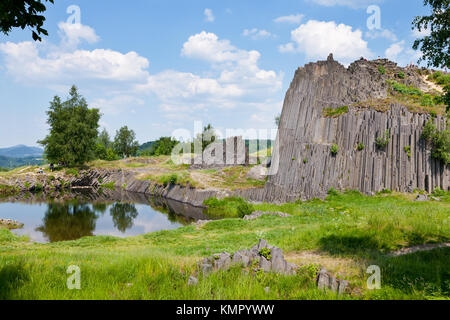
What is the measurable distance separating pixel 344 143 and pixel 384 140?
118 inches

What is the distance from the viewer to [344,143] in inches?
970

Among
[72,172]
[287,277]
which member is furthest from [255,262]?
[72,172]

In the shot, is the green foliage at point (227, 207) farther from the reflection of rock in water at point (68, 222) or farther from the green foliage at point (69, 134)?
the green foliage at point (69, 134)

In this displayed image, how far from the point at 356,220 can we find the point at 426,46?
8.22 m

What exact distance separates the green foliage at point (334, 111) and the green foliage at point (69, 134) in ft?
138

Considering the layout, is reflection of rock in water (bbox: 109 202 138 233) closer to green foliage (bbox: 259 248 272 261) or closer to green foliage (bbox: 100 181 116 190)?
green foliage (bbox: 100 181 116 190)

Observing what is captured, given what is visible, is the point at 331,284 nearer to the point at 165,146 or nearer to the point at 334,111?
the point at 334,111

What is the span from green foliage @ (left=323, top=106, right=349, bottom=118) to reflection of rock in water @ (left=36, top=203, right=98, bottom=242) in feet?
71.5

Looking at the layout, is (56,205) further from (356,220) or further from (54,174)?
(356,220)

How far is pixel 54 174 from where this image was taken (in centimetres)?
5081

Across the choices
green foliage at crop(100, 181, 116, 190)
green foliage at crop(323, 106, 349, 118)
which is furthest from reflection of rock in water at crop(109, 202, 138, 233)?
green foliage at crop(323, 106, 349, 118)

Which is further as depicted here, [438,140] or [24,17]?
[438,140]

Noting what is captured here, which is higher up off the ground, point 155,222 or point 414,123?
point 414,123
